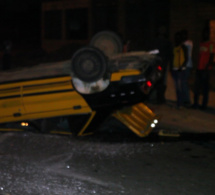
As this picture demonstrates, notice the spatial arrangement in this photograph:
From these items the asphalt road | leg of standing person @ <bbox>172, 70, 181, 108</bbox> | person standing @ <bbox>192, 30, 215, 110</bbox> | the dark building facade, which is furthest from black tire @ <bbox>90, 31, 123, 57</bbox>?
the dark building facade

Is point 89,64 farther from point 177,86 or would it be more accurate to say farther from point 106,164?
point 177,86

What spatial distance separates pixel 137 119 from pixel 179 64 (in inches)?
110

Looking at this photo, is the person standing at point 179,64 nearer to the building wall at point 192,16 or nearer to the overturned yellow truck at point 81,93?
the overturned yellow truck at point 81,93

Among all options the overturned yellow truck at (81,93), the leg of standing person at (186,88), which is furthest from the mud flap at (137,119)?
the leg of standing person at (186,88)

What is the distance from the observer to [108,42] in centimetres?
829

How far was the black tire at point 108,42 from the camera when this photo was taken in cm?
820

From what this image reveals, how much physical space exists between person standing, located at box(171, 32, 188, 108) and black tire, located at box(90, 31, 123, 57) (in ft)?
5.76

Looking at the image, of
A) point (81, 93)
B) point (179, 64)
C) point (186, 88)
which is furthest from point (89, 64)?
point (186, 88)

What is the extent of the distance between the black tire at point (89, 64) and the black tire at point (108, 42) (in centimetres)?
167

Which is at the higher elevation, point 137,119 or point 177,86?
point 177,86

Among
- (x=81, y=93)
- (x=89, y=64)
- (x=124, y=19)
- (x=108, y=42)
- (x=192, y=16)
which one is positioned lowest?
(x=81, y=93)

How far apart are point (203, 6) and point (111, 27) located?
6.05 metres

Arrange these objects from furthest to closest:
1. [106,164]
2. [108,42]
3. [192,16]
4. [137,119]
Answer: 1. [192,16]
2. [108,42]
3. [137,119]
4. [106,164]

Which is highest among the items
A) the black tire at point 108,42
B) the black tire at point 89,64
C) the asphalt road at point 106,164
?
the black tire at point 108,42
